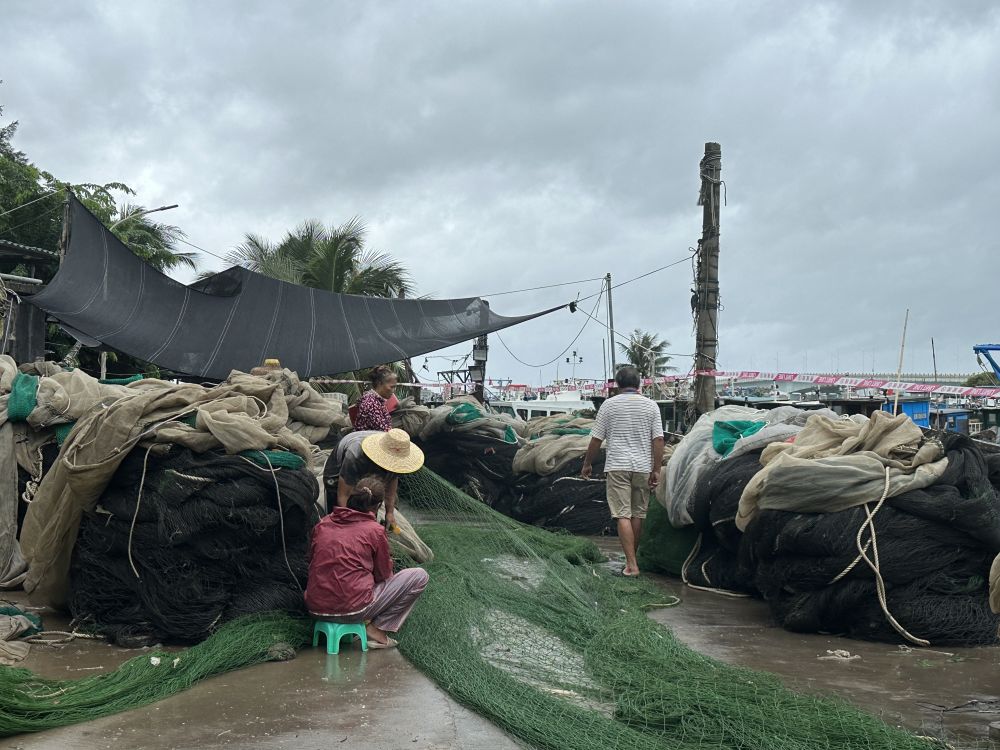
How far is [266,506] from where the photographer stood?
17.6 ft

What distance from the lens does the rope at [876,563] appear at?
212 inches

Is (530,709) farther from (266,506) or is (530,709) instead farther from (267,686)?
(266,506)

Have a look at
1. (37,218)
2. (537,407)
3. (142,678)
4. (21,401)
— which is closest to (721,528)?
(142,678)

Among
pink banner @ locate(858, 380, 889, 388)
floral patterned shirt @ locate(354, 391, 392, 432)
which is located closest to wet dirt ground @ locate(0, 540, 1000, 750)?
floral patterned shirt @ locate(354, 391, 392, 432)

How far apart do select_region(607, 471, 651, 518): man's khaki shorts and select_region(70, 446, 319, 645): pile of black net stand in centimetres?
302

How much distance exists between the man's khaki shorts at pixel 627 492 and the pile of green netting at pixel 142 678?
3195mm

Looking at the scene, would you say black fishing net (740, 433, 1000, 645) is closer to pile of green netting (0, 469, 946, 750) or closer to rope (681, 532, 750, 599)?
pile of green netting (0, 469, 946, 750)

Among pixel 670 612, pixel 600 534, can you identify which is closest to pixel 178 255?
pixel 600 534

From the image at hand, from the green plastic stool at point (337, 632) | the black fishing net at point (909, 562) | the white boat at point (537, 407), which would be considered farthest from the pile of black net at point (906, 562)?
the white boat at point (537, 407)

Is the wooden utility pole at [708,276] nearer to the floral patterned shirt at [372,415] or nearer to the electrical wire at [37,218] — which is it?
the floral patterned shirt at [372,415]

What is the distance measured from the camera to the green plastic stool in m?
4.99

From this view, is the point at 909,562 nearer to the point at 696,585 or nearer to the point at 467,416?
the point at 696,585

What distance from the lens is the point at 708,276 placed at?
13.5 metres

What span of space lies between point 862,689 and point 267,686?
2708mm
